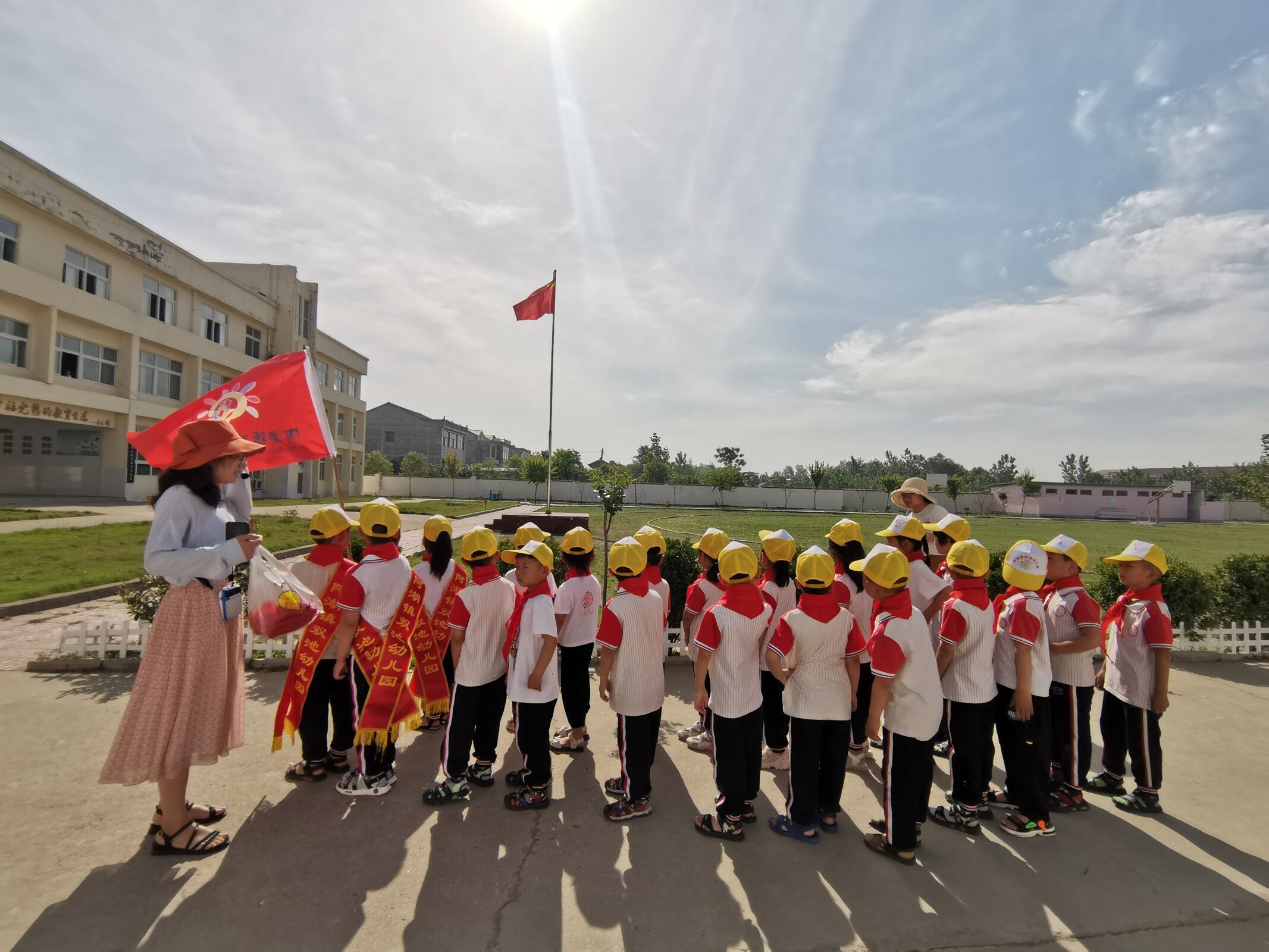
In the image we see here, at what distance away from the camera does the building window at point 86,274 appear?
20078 millimetres

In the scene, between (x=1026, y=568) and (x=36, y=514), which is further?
(x=36, y=514)

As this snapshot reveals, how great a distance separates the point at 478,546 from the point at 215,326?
3160 centimetres

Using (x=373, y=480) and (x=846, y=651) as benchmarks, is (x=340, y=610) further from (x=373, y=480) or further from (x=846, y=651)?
(x=373, y=480)

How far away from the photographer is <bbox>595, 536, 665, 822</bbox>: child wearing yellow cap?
3.28 metres

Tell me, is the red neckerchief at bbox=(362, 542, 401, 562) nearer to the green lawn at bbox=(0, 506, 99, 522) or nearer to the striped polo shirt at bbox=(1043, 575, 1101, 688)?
the striped polo shirt at bbox=(1043, 575, 1101, 688)

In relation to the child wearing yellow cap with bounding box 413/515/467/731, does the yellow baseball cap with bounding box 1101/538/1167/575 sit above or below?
above

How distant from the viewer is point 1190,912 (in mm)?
2588

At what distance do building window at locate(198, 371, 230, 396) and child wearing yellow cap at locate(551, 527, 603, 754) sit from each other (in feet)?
94.7

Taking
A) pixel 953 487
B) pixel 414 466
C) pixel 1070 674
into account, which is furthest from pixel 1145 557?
pixel 414 466

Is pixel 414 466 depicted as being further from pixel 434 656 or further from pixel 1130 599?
pixel 1130 599

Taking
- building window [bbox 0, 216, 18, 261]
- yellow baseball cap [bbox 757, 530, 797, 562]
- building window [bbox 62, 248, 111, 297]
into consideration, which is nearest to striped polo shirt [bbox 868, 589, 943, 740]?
yellow baseball cap [bbox 757, 530, 797, 562]

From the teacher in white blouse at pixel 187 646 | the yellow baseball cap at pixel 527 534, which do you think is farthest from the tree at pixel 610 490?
the teacher in white blouse at pixel 187 646

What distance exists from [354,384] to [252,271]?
1013 cm

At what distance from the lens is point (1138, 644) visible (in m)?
3.61
